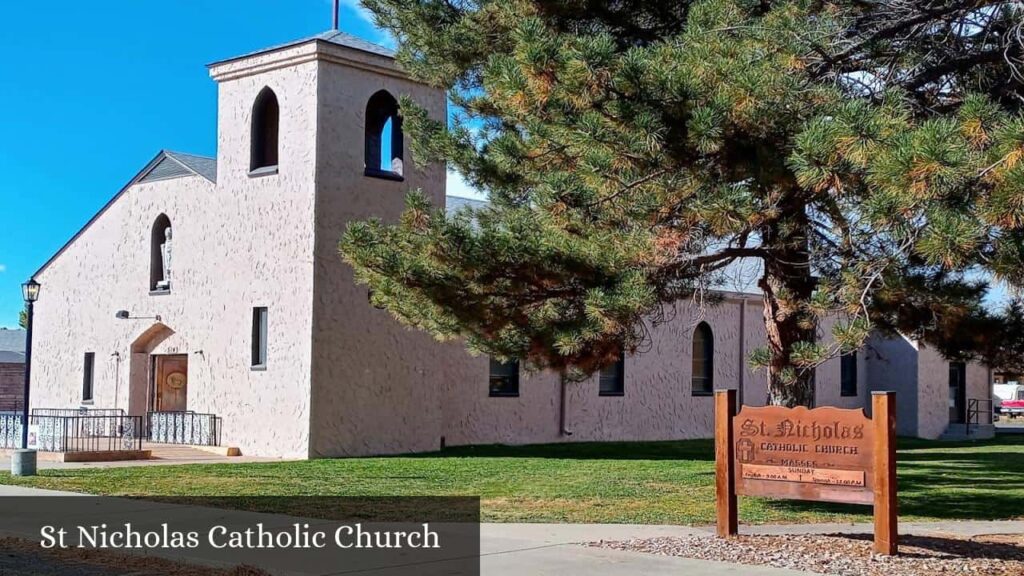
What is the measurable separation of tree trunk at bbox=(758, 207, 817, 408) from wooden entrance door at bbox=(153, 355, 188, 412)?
16075 mm

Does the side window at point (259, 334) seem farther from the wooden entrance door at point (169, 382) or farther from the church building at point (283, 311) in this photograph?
the wooden entrance door at point (169, 382)

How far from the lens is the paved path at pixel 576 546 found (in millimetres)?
9789

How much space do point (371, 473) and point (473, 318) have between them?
5170mm

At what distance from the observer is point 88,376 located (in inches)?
1134

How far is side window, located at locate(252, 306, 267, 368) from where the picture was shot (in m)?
23.7

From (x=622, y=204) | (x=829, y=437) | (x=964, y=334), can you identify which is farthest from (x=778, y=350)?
Result: (x=829, y=437)

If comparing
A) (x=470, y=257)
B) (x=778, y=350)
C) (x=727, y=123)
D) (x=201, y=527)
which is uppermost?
(x=727, y=123)

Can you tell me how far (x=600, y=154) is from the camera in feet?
37.1

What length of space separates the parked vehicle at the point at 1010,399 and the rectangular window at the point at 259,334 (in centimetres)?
5210

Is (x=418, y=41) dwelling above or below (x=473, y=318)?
above

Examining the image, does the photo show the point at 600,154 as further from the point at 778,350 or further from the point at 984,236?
the point at 778,350

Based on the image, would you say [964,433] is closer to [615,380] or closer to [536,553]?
[615,380]

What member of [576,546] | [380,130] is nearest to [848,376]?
[380,130]

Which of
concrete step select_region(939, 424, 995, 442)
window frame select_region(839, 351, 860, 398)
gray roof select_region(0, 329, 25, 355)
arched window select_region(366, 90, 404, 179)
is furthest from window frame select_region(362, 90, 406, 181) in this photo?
gray roof select_region(0, 329, 25, 355)
